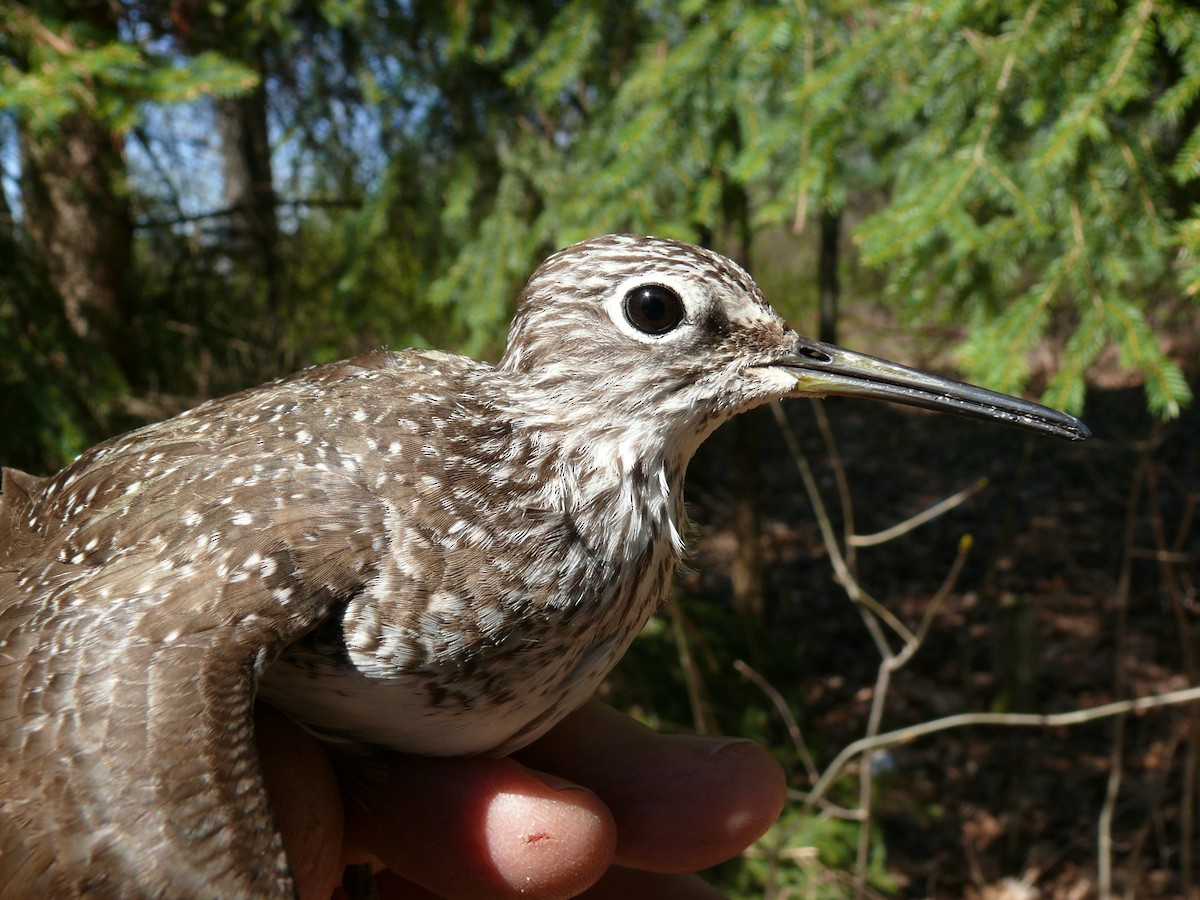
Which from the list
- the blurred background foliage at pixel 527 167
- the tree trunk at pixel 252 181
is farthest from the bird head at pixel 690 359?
the tree trunk at pixel 252 181

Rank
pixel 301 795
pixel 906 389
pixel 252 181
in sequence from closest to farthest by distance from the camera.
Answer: pixel 301 795
pixel 906 389
pixel 252 181

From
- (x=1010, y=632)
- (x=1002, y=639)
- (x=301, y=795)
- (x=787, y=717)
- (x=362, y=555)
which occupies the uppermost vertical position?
(x=362, y=555)

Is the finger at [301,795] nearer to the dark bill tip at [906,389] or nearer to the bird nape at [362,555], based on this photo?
the bird nape at [362,555]

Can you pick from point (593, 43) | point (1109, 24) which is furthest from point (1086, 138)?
point (593, 43)

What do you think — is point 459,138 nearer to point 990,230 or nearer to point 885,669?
point 990,230

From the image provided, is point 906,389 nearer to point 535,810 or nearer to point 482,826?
point 535,810

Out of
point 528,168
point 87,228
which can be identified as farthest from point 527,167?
point 87,228
